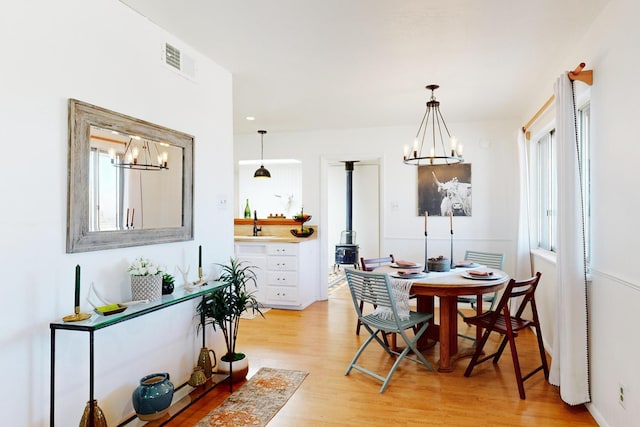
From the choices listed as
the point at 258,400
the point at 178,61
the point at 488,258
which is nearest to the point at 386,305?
Result: the point at 258,400

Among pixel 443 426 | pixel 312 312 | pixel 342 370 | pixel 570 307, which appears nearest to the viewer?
pixel 443 426

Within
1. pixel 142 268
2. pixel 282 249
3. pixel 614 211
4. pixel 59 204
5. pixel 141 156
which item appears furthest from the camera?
pixel 282 249

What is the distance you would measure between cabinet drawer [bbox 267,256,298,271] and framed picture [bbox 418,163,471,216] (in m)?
1.86

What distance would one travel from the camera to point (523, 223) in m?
4.61

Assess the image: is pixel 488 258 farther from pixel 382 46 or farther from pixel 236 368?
pixel 236 368

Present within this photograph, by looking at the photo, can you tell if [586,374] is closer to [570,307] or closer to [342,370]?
[570,307]

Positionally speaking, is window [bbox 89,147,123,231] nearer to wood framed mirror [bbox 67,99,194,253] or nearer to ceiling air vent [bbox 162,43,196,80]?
wood framed mirror [bbox 67,99,194,253]

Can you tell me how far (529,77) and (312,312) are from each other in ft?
11.8

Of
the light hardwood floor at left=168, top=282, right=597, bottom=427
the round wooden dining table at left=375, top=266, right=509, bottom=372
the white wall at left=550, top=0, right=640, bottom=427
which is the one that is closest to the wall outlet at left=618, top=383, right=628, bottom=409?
the white wall at left=550, top=0, right=640, bottom=427

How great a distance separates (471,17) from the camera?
8.42ft

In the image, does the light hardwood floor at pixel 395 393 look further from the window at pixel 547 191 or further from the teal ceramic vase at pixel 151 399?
the window at pixel 547 191

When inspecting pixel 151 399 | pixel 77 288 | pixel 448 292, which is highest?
pixel 77 288

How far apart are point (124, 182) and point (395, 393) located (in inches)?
91.0

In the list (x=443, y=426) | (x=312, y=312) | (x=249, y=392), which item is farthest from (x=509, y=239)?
(x=249, y=392)
